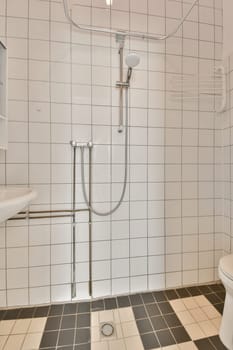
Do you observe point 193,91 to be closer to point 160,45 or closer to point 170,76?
point 170,76

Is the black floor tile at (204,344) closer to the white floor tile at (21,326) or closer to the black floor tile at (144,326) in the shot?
the black floor tile at (144,326)

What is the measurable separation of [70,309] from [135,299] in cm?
46

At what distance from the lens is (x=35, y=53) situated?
1437 mm

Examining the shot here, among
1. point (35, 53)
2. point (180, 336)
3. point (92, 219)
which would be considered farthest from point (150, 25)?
point (180, 336)

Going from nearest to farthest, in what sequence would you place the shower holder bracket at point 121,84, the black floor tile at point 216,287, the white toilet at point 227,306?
the white toilet at point 227,306
the shower holder bracket at point 121,84
the black floor tile at point 216,287

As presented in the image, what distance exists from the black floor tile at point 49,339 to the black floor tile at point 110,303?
1.18 ft

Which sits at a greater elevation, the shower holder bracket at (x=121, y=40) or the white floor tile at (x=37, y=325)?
the shower holder bracket at (x=121, y=40)

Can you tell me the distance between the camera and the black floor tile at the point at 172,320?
4.15 ft

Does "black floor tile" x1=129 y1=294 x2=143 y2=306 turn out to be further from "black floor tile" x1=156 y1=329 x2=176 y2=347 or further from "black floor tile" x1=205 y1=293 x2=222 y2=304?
"black floor tile" x1=205 y1=293 x2=222 y2=304

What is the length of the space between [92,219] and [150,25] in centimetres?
152

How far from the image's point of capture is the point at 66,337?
1.17m

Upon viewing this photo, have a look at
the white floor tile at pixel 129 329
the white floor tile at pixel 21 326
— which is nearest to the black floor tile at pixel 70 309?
the white floor tile at pixel 21 326

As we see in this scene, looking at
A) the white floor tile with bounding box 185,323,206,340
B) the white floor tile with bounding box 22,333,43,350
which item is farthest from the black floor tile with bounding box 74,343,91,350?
the white floor tile with bounding box 185,323,206,340

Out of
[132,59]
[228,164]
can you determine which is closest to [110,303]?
[228,164]
